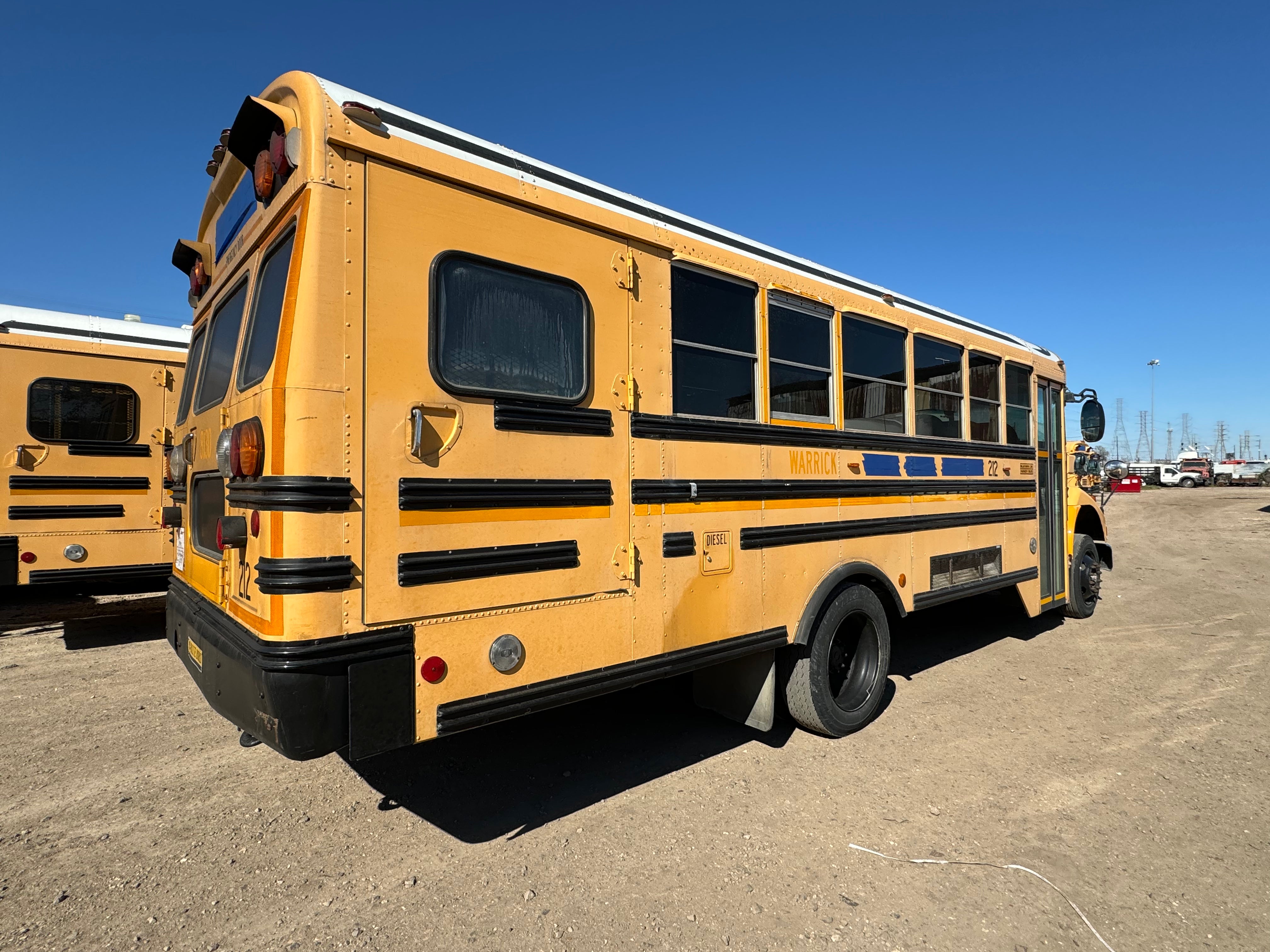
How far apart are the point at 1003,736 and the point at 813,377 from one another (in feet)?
7.93

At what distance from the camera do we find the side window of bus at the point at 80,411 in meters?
6.02

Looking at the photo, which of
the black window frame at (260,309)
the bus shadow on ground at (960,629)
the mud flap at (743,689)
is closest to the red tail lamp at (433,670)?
the black window frame at (260,309)

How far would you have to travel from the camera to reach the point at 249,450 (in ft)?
7.63

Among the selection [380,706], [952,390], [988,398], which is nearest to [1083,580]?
[988,398]

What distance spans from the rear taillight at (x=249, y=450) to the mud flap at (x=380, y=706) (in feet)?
2.38

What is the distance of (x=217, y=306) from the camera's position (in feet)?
11.5

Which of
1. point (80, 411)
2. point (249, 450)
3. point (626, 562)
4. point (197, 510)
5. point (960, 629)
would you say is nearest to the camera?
point (249, 450)

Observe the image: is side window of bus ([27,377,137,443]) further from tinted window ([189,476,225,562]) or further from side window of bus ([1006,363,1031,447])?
side window of bus ([1006,363,1031,447])

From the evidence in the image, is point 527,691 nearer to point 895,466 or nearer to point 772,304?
point 772,304

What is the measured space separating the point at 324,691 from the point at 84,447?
219 inches

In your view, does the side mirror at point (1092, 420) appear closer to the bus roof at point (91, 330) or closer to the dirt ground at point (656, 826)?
the dirt ground at point (656, 826)

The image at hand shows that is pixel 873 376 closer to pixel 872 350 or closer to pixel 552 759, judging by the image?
pixel 872 350

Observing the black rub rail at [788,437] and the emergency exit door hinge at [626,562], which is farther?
the black rub rail at [788,437]

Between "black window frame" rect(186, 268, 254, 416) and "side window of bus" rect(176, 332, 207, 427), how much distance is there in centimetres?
3
